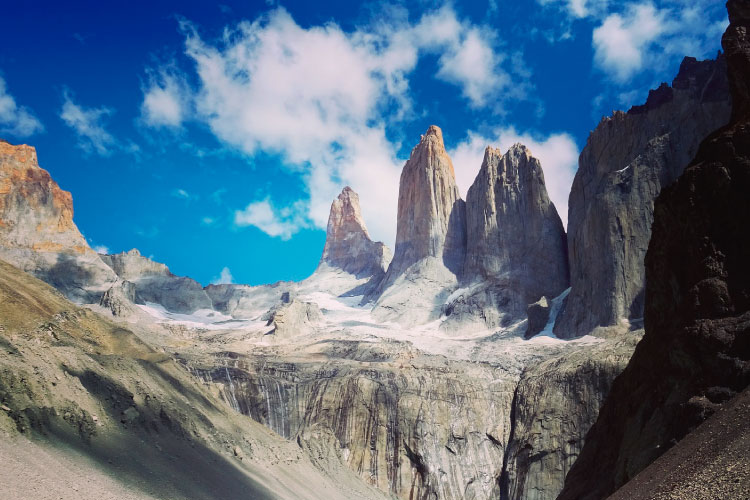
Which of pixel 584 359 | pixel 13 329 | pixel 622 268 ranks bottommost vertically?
pixel 13 329

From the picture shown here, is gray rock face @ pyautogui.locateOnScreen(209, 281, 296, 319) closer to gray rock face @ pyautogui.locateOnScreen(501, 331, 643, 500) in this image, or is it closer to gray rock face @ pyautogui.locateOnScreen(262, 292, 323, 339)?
gray rock face @ pyautogui.locateOnScreen(262, 292, 323, 339)

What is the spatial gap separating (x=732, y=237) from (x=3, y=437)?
2451 cm

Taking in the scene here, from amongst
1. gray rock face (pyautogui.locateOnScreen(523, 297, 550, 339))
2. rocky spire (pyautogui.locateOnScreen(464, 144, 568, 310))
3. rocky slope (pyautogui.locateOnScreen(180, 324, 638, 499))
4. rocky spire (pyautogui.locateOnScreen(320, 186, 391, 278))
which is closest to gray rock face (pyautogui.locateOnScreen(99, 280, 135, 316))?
rocky slope (pyautogui.locateOnScreen(180, 324, 638, 499))

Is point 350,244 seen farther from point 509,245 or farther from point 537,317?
point 537,317

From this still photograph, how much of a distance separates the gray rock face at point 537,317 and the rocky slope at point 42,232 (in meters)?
75.4

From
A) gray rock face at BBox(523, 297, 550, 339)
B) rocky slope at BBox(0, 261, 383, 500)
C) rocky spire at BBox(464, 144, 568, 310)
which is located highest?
rocky spire at BBox(464, 144, 568, 310)

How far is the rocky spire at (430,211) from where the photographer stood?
121 metres

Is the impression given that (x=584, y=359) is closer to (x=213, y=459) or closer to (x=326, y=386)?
(x=326, y=386)

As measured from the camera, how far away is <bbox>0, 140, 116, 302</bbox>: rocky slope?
11188 centimetres

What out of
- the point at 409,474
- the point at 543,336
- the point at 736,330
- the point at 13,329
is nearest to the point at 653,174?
the point at 543,336

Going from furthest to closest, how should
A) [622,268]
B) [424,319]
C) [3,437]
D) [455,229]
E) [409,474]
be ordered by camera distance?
[455,229], [424,319], [622,268], [409,474], [3,437]

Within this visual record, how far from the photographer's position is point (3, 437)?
21156 mm

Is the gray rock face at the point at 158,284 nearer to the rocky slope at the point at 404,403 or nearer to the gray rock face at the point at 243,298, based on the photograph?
the gray rock face at the point at 243,298

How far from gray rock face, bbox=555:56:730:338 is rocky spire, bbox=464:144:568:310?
1219cm
